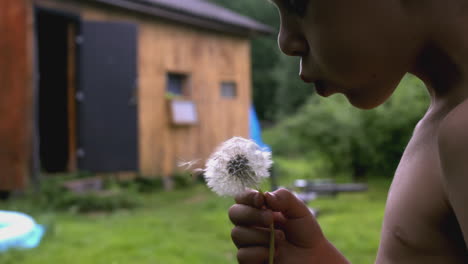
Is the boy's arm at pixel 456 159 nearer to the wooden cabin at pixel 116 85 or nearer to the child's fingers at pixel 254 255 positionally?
the child's fingers at pixel 254 255

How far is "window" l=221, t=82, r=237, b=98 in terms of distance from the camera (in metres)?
10.9

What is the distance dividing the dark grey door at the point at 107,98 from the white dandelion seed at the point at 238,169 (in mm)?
7598

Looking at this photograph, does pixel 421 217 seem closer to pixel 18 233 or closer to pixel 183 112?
pixel 18 233

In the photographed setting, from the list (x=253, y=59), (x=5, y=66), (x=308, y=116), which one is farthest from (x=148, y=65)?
(x=253, y=59)

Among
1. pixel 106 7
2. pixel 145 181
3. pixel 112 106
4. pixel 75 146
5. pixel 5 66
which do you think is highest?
pixel 106 7

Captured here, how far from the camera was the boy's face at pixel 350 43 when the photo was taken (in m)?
0.72

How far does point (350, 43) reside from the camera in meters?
0.73

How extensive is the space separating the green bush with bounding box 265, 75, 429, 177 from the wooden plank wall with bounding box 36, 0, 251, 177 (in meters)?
1.47

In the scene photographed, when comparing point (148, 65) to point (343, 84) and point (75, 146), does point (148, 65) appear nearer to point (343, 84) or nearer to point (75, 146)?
point (75, 146)

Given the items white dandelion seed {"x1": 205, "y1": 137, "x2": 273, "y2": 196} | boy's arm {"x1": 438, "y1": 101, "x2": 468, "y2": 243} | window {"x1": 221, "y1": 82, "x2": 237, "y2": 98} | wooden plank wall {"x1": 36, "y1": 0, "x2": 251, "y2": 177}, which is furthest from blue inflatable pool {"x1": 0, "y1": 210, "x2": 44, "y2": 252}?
window {"x1": 221, "y1": 82, "x2": 237, "y2": 98}

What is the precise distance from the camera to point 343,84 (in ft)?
2.60

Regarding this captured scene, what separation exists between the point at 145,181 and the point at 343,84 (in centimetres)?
823

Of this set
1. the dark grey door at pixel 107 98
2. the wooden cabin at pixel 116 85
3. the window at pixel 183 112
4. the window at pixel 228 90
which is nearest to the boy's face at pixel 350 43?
the wooden cabin at pixel 116 85

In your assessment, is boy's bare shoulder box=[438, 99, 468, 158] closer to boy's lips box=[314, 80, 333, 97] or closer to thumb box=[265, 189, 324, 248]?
boy's lips box=[314, 80, 333, 97]
